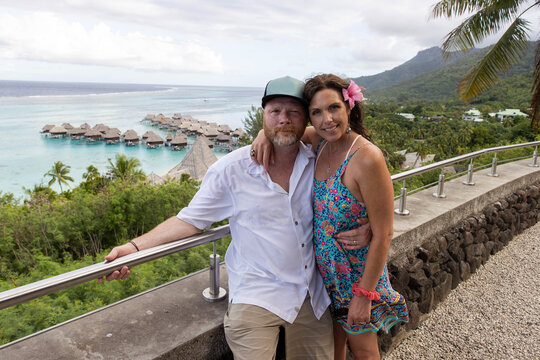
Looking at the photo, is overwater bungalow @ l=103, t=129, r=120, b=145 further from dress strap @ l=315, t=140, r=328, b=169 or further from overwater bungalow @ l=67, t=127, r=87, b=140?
dress strap @ l=315, t=140, r=328, b=169

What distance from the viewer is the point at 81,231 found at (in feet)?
26.7

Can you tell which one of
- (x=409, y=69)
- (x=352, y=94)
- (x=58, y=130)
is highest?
(x=409, y=69)

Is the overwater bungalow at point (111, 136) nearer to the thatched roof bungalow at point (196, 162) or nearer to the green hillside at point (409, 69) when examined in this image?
the thatched roof bungalow at point (196, 162)

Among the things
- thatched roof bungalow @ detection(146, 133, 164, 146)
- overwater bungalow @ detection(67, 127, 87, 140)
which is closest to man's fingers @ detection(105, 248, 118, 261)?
thatched roof bungalow @ detection(146, 133, 164, 146)

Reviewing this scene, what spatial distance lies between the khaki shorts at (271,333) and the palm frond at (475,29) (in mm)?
9104

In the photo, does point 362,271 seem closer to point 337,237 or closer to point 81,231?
point 337,237

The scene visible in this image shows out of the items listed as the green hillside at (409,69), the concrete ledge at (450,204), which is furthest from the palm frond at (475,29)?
the green hillside at (409,69)

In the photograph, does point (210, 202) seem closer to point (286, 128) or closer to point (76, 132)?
point (286, 128)

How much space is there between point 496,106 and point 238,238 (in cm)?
7708

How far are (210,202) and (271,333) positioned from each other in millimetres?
701

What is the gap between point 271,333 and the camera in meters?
1.81

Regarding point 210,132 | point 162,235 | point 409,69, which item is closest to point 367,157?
point 162,235

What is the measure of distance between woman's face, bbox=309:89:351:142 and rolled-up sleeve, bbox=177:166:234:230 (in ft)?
1.80

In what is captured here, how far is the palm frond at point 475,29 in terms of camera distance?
8719mm
